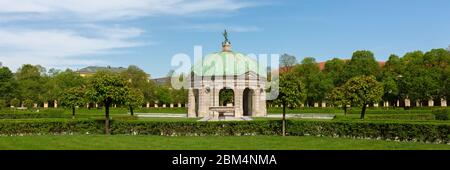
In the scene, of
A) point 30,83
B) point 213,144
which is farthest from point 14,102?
point 213,144

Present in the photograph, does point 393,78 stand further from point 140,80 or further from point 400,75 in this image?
point 140,80

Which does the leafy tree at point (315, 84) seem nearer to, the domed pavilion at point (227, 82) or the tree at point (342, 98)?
the domed pavilion at point (227, 82)

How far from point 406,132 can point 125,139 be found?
51.0 ft

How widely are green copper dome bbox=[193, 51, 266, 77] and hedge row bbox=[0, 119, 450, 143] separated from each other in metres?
26.9

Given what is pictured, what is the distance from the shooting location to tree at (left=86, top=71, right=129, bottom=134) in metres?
32.6

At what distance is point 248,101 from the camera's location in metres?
62.1

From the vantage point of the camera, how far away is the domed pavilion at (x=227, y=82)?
190ft

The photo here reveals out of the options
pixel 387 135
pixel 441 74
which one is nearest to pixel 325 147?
pixel 387 135

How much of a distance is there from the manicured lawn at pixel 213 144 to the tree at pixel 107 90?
505 cm

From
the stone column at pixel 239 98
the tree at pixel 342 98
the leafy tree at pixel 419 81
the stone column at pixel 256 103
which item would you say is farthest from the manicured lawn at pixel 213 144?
the leafy tree at pixel 419 81

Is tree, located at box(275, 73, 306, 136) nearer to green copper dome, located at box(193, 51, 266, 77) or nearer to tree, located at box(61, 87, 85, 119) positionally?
green copper dome, located at box(193, 51, 266, 77)

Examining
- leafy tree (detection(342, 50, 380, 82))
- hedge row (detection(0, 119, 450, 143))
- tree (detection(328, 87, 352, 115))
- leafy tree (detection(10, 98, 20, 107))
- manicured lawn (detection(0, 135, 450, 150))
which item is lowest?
manicured lawn (detection(0, 135, 450, 150))

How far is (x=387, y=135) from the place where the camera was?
88.4 feet

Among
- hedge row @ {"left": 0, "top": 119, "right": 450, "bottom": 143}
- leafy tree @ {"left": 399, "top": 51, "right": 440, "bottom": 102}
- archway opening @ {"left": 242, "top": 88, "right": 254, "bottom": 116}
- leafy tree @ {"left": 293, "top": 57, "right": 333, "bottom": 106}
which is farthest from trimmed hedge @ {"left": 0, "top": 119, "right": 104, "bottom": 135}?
leafy tree @ {"left": 293, "top": 57, "right": 333, "bottom": 106}
